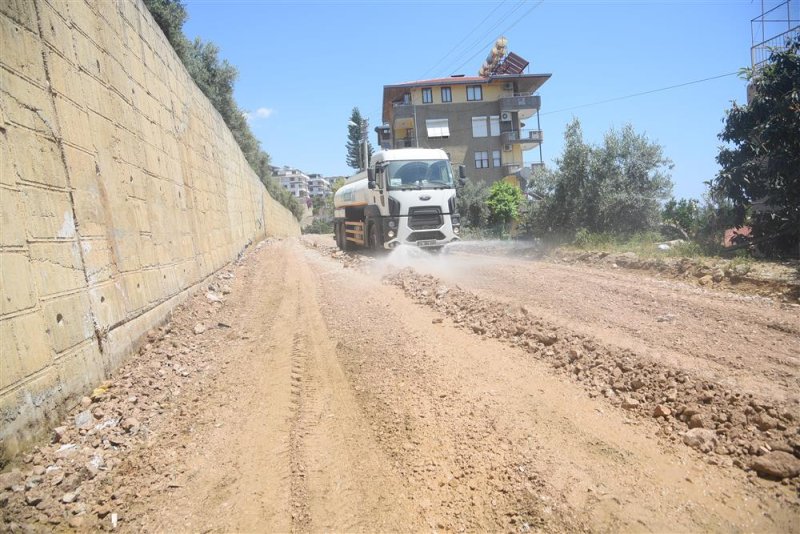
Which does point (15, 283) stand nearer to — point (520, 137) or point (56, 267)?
point (56, 267)

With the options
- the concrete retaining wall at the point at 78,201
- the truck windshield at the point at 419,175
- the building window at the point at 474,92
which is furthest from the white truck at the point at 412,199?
the building window at the point at 474,92

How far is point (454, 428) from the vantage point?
3389 mm

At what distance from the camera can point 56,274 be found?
363 centimetres

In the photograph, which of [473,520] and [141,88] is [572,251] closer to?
[141,88]

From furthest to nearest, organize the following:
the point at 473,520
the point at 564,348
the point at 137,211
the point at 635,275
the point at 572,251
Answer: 1. the point at 572,251
2. the point at 635,275
3. the point at 137,211
4. the point at 564,348
5. the point at 473,520

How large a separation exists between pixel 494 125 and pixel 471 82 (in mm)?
4272

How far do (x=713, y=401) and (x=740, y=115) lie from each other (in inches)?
419

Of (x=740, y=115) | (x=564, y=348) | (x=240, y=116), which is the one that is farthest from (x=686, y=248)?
(x=240, y=116)

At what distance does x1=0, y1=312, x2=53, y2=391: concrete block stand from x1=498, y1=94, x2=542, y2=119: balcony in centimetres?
4233

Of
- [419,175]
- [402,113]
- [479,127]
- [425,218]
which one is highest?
[402,113]

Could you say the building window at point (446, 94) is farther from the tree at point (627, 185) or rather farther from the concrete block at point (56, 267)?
the concrete block at point (56, 267)

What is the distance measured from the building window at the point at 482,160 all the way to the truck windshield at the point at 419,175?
2937cm

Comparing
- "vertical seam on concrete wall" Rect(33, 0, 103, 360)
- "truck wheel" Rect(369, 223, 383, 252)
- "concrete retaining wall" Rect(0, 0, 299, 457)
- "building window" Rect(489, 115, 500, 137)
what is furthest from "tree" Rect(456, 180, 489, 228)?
"vertical seam on concrete wall" Rect(33, 0, 103, 360)

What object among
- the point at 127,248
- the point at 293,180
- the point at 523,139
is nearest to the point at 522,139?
the point at 523,139
